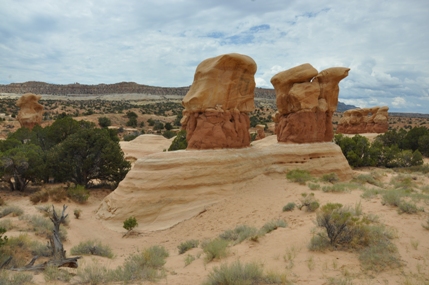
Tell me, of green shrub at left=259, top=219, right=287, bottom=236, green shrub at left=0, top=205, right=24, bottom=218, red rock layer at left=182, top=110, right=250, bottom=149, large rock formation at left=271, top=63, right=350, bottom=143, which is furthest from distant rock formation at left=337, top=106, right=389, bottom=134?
green shrub at left=0, top=205, right=24, bottom=218

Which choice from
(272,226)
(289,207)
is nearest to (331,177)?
(289,207)

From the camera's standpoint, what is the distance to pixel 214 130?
14117 millimetres

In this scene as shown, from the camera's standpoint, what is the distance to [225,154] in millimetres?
13953

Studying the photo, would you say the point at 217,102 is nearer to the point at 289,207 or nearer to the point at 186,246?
the point at 289,207

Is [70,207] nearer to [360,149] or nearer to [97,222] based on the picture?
[97,222]

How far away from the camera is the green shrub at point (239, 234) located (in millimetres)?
9080

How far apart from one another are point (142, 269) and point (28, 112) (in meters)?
35.0

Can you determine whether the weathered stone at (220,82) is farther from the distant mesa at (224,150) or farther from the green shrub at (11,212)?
the green shrub at (11,212)

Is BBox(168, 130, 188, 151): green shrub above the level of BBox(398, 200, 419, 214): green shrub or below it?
below

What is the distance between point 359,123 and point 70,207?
4119 cm

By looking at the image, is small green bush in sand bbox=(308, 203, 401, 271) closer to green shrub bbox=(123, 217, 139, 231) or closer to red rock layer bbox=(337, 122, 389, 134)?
green shrub bbox=(123, 217, 139, 231)

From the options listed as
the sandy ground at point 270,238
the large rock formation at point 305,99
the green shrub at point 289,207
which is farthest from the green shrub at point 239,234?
the large rock formation at point 305,99

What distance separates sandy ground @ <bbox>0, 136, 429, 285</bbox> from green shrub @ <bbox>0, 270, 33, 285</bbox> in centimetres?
28

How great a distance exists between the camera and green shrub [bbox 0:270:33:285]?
581 cm
